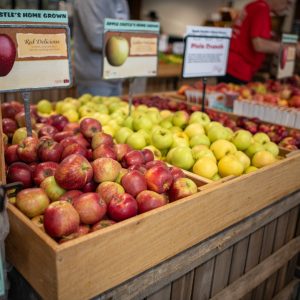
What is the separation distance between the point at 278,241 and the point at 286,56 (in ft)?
6.35

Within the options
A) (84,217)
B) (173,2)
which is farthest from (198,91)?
(173,2)

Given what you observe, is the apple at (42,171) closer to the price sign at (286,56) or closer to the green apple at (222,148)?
the green apple at (222,148)

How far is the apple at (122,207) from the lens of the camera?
120 cm

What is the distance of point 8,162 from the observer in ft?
5.11

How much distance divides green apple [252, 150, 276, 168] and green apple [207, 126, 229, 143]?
220mm

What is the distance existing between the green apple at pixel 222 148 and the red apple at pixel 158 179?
20.2 inches

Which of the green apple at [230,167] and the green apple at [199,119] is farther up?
the green apple at [199,119]

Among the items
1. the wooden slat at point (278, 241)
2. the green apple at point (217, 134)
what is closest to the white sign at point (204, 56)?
the green apple at point (217, 134)

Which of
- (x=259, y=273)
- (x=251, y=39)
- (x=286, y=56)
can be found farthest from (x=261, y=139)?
(x=251, y=39)

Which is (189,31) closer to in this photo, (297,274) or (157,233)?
(157,233)

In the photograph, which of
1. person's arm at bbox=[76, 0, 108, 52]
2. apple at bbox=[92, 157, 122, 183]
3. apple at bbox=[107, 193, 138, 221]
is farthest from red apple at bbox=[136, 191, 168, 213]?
person's arm at bbox=[76, 0, 108, 52]

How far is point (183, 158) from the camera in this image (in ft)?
5.63

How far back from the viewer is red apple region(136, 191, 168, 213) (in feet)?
4.10

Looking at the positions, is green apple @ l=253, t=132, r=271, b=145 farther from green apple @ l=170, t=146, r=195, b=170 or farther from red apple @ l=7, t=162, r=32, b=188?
red apple @ l=7, t=162, r=32, b=188
